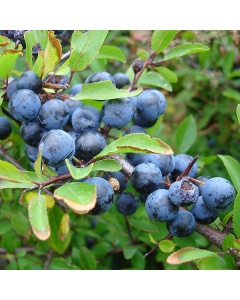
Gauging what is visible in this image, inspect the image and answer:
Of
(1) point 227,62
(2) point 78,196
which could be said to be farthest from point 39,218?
(1) point 227,62

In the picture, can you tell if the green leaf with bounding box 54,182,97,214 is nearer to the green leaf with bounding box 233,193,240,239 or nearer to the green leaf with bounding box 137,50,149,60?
the green leaf with bounding box 233,193,240,239

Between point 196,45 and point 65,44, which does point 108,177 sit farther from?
point 65,44

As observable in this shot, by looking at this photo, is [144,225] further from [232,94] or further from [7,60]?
[232,94]

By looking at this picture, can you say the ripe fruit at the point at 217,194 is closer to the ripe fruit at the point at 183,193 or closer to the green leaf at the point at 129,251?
the ripe fruit at the point at 183,193

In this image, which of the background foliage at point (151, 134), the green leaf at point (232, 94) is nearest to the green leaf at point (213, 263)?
the background foliage at point (151, 134)

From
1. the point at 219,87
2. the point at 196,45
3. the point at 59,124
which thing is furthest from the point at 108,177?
the point at 219,87

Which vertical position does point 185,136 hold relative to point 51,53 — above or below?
below
